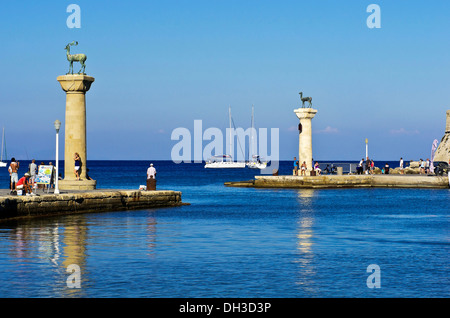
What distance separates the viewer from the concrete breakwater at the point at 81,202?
26.8m

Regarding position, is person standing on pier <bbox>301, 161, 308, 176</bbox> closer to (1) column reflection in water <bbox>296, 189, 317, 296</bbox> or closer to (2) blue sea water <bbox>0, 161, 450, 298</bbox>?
(1) column reflection in water <bbox>296, 189, 317, 296</bbox>

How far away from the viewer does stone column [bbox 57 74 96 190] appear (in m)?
34.0

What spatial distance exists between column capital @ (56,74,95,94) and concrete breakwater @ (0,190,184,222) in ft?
16.5

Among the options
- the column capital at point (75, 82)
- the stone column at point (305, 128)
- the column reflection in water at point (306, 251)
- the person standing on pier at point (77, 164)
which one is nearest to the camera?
the column reflection in water at point (306, 251)

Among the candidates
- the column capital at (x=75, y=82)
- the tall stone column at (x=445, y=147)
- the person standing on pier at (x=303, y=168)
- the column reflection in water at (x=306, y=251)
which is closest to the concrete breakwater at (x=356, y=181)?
A: the person standing on pier at (x=303, y=168)

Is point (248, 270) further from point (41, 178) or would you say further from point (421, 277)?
point (41, 178)

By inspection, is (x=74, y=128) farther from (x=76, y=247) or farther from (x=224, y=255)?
(x=224, y=255)

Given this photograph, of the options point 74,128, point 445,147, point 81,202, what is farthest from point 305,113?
point 445,147

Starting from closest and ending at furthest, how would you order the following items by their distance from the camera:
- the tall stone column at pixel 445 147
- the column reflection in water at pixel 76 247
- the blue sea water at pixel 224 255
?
the column reflection in water at pixel 76 247, the blue sea water at pixel 224 255, the tall stone column at pixel 445 147

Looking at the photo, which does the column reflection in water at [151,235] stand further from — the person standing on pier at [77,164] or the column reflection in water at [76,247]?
the person standing on pier at [77,164]

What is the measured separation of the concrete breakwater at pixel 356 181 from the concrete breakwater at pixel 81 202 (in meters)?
24.4

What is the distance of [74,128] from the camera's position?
1355 inches

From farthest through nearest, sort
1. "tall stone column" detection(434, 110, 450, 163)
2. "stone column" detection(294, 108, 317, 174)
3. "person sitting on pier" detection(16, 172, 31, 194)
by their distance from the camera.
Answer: "tall stone column" detection(434, 110, 450, 163) < "stone column" detection(294, 108, 317, 174) < "person sitting on pier" detection(16, 172, 31, 194)

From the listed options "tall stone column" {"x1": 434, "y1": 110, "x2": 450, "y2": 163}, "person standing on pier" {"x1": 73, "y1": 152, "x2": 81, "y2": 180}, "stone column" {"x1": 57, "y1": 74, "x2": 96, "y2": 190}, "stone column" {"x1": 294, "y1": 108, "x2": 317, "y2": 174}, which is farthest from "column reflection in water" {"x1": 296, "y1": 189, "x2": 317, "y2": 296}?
"tall stone column" {"x1": 434, "y1": 110, "x2": 450, "y2": 163}
